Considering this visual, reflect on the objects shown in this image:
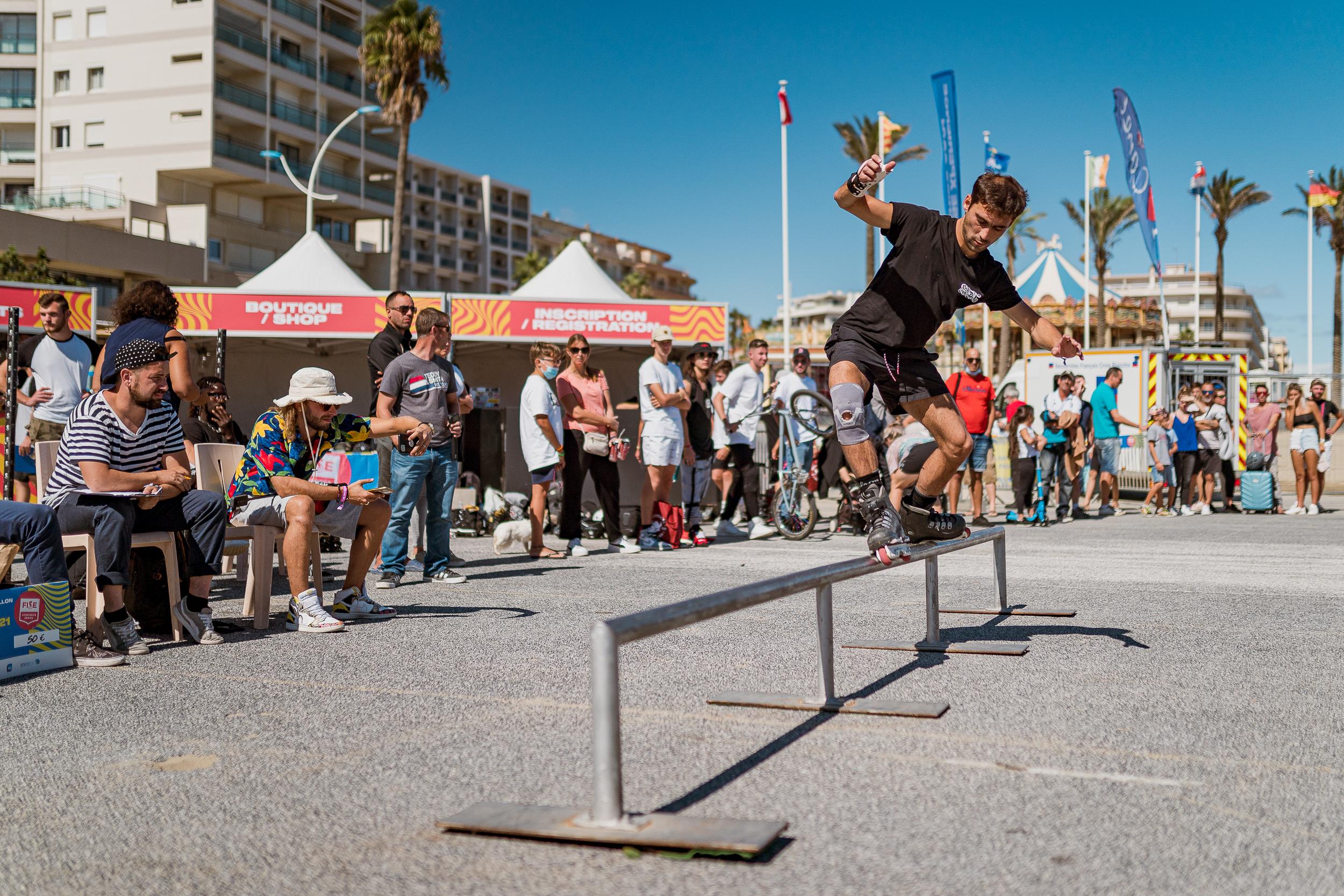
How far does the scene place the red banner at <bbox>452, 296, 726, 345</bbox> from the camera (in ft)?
Result: 51.5

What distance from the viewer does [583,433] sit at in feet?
37.7

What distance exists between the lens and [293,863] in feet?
9.09

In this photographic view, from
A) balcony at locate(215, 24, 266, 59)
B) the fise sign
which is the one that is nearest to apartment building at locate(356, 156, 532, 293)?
balcony at locate(215, 24, 266, 59)

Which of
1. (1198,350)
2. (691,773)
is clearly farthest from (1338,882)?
(1198,350)

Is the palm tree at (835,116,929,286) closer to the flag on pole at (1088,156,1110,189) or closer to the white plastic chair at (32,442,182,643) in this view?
the flag on pole at (1088,156,1110,189)

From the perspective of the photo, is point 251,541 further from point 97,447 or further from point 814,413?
point 814,413

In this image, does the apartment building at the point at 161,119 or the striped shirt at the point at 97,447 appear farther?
the apartment building at the point at 161,119

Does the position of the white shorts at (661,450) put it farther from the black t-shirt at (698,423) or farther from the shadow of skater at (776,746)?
the shadow of skater at (776,746)

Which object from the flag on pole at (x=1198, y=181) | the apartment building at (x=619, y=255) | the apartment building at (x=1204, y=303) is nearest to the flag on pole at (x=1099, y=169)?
the flag on pole at (x=1198, y=181)

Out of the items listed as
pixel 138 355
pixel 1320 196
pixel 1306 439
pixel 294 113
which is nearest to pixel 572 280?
pixel 1306 439

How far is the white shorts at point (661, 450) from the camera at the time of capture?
36.9ft

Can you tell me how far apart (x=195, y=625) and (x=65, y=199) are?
5408 centimetres

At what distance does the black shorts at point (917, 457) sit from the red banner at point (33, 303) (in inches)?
328

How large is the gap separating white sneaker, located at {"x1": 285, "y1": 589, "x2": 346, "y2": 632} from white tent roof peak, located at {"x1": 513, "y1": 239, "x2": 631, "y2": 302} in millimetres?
11958
